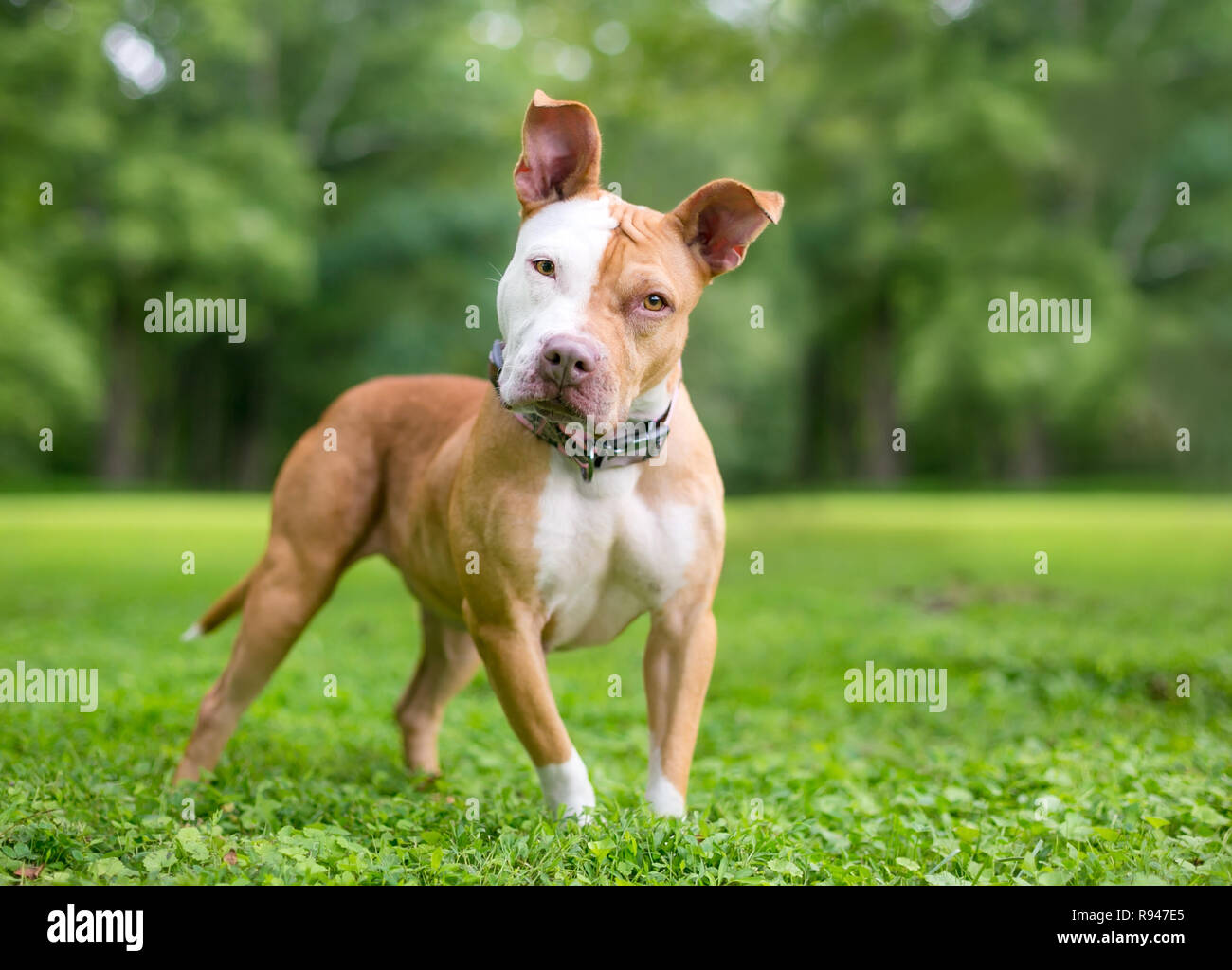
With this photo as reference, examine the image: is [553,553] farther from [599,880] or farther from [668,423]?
[599,880]

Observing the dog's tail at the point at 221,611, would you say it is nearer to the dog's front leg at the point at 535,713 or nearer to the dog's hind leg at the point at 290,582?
the dog's hind leg at the point at 290,582

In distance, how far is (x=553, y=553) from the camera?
4230mm

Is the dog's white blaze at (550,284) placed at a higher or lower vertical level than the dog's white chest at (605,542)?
higher

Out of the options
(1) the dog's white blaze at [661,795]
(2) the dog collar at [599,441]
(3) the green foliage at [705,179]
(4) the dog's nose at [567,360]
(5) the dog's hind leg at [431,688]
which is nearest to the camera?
(4) the dog's nose at [567,360]

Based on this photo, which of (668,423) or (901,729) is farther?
(901,729)

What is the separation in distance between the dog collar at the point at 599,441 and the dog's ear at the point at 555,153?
578 mm

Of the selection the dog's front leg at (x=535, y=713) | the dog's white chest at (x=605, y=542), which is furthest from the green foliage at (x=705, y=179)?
the dog's front leg at (x=535, y=713)

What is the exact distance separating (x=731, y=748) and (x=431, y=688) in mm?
1784

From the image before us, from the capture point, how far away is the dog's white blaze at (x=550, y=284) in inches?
152

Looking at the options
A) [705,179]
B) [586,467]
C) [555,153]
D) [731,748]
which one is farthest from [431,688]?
[705,179]

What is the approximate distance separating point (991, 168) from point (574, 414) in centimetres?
2524

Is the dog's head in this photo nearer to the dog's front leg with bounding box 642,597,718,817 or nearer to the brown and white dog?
the brown and white dog

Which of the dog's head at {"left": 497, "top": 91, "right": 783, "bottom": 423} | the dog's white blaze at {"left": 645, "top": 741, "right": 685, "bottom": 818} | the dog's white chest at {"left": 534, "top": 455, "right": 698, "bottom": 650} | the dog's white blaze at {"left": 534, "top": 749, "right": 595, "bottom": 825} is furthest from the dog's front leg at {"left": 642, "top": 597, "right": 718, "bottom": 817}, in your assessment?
the dog's head at {"left": 497, "top": 91, "right": 783, "bottom": 423}

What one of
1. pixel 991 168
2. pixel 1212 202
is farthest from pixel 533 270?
pixel 1212 202
